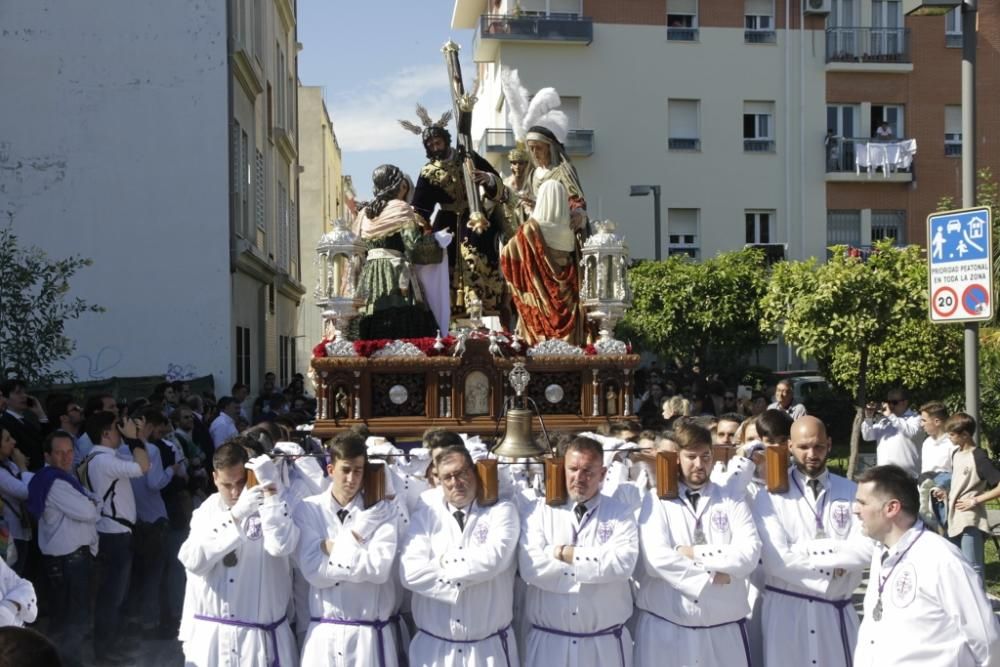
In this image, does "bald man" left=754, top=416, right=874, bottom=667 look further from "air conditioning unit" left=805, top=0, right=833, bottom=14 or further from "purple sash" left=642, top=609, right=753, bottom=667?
"air conditioning unit" left=805, top=0, right=833, bottom=14

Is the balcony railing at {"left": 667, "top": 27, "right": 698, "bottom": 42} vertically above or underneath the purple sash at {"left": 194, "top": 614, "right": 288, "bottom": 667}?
above

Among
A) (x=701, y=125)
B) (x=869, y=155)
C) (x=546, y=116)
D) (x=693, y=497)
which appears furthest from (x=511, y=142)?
(x=693, y=497)

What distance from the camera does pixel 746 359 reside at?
937 inches

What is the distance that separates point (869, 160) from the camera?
90.6 feet

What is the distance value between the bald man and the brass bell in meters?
1.40

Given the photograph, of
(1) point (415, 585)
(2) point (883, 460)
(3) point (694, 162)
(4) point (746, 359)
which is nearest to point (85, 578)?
(1) point (415, 585)

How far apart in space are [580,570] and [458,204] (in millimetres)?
7263

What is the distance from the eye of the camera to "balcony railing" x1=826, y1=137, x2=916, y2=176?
27281mm

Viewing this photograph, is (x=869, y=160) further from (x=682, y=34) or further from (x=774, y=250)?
(x=682, y=34)

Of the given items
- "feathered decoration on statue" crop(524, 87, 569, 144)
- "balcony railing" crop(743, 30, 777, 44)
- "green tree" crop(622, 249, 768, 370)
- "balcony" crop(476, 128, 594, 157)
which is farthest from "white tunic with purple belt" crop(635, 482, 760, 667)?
"balcony railing" crop(743, 30, 777, 44)

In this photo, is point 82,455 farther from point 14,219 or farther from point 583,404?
point 14,219

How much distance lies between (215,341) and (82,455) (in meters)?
9.58

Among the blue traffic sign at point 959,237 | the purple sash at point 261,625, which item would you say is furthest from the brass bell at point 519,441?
the blue traffic sign at point 959,237

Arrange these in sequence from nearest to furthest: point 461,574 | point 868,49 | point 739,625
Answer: point 461,574 → point 739,625 → point 868,49
